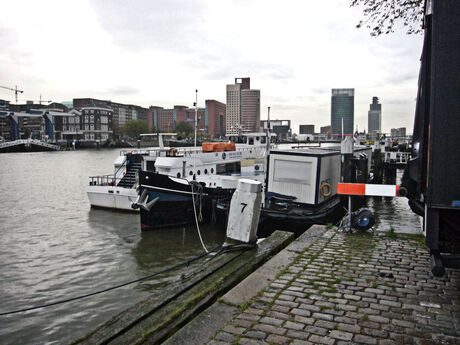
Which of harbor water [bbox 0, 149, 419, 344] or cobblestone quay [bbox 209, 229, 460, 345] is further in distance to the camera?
harbor water [bbox 0, 149, 419, 344]

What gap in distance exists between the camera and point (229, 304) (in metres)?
5.53

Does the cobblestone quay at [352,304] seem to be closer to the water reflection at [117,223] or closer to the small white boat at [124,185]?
the water reflection at [117,223]

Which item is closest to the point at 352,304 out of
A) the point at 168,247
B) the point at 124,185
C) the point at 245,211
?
the point at 245,211

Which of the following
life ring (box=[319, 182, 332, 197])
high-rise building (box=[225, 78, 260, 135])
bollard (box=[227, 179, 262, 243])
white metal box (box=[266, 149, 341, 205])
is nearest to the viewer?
bollard (box=[227, 179, 262, 243])

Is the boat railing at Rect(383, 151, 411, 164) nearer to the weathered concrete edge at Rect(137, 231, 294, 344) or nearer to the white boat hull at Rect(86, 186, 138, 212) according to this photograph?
the white boat hull at Rect(86, 186, 138, 212)

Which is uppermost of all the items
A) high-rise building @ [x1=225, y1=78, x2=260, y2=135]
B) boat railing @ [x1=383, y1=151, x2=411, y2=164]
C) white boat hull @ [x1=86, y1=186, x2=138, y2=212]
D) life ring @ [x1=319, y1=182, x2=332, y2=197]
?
high-rise building @ [x1=225, y1=78, x2=260, y2=135]

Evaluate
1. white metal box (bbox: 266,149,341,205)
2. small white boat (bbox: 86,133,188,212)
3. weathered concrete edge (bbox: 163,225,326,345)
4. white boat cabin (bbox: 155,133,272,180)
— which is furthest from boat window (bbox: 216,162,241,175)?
weathered concrete edge (bbox: 163,225,326,345)

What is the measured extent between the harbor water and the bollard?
4810mm

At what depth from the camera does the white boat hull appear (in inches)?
946

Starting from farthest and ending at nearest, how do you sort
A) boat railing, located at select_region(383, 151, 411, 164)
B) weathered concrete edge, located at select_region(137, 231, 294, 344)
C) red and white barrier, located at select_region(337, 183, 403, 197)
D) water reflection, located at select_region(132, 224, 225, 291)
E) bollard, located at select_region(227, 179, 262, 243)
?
boat railing, located at select_region(383, 151, 411, 164) → water reflection, located at select_region(132, 224, 225, 291) → red and white barrier, located at select_region(337, 183, 403, 197) → bollard, located at select_region(227, 179, 262, 243) → weathered concrete edge, located at select_region(137, 231, 294, 344)

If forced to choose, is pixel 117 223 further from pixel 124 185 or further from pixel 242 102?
pixel 242 102

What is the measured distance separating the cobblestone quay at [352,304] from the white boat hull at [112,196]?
17.8 meters

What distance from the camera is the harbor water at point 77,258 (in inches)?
404

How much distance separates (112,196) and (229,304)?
20.6m
